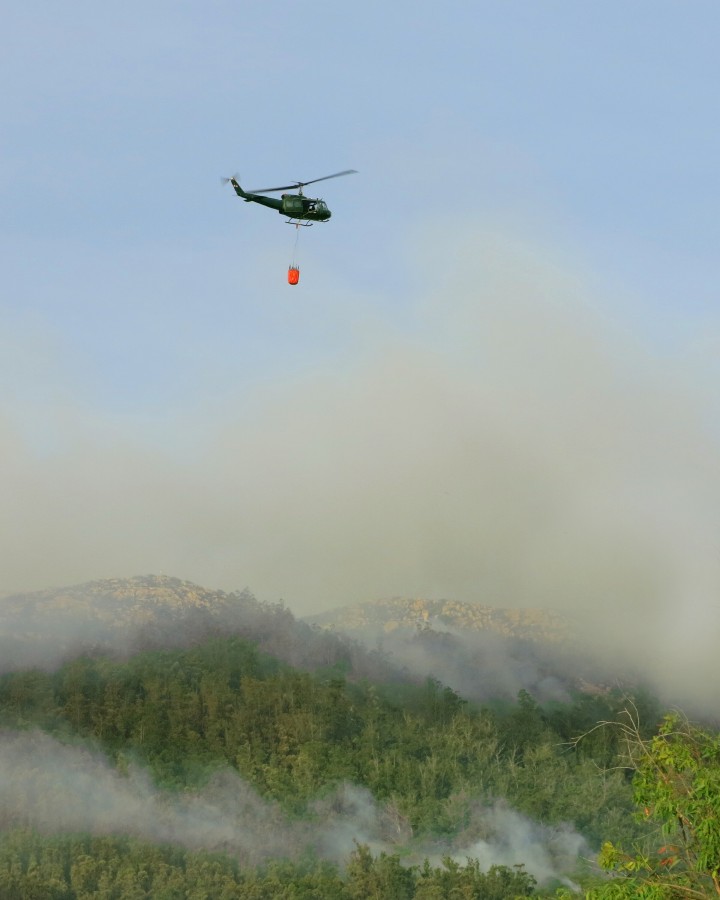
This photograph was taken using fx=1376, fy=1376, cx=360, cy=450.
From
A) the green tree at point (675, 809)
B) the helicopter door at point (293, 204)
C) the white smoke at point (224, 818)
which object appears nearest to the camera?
the green tree at point (675, 809)

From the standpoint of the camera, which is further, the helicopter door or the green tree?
the helicopter door

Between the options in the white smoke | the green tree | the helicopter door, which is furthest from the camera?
the white smoke

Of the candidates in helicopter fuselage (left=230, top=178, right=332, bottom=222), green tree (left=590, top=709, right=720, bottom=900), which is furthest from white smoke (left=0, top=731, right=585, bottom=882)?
green tree (left=590, top=709, right=720, bottom=900)

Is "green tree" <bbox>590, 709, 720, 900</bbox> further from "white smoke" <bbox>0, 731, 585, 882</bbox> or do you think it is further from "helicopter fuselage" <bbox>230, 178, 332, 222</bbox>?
"white smoke" <bbox>0, 731, 585, 882</bbox>

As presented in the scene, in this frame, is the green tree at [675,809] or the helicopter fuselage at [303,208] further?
the helicopter fuselage at [303,208]

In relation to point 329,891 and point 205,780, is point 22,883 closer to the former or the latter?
point 329,891

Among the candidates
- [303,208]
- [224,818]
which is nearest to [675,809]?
[303,208]

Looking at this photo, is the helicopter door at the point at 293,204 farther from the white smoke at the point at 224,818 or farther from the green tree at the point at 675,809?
the white smoke at the point at 224,818

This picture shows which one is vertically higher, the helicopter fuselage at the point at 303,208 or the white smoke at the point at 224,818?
the helicopter fuselage at the point at 303,208

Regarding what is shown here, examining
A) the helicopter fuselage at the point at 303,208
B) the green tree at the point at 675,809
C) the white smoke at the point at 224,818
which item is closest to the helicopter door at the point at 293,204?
the helicopter fuselage at the point at 303,208

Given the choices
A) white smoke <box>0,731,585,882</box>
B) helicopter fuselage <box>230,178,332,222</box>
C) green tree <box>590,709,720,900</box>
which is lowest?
white smoke <box>0,731,585,882</box>

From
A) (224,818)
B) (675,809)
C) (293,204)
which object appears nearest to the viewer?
(675,809)

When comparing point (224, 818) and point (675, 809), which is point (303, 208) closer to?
point (675, 809)

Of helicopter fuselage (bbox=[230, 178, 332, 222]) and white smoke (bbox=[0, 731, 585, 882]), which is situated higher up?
helicopter fuselage (bbox=[230, 178, 332, 222])
